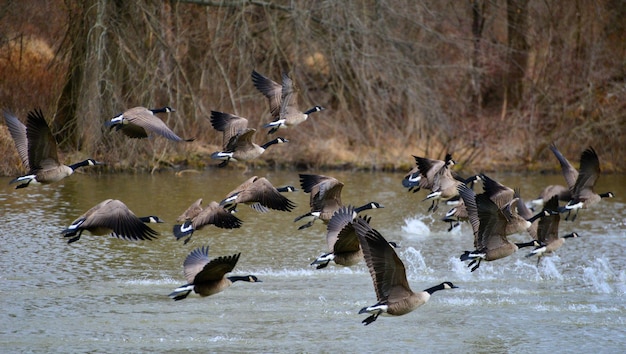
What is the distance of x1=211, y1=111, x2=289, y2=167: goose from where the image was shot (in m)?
9.85

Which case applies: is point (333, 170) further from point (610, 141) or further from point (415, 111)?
point (610, 141)

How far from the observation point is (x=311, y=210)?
31.6 ft

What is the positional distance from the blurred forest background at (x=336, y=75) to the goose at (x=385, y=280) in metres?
9.64

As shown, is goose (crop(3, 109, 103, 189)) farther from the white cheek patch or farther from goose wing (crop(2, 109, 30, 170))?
the white cheek patch

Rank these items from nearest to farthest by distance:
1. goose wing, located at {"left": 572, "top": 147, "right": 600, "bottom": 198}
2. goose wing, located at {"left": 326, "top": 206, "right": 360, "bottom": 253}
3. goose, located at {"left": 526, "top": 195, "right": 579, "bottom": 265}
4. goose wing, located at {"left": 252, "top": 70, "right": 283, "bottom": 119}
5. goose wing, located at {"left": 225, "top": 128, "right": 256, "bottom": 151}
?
goose wing, located at {"left": 326, "top": 206, "right": 360, "bottom": 253}, goose wing, located at {"left": 225, "top": 128, "right": 256, "bottom": 151}, goose, located at {"left": 526, "top": 195, "right": 579, "bottom": 265}, goose wing, located at {"left": 252, "top": 70, "right": 283, "bottom": 119}, goose wing, located at {"left": 572, "top": 147, "right": 600, "bottom": 198}

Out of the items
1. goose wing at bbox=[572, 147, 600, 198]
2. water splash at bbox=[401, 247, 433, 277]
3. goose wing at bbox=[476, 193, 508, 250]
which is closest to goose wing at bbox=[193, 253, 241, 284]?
goose wing at bbox=[476, 193, 508, 250]

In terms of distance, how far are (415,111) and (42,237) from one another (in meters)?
9.37

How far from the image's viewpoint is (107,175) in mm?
17109

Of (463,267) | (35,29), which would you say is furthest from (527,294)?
(35,29)

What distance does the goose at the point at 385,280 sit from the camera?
6.93 m

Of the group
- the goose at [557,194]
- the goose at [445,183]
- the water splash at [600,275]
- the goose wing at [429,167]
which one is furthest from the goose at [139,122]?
the goose at [557,194]

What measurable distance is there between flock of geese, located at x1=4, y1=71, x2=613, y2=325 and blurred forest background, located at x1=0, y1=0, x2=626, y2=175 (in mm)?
6419

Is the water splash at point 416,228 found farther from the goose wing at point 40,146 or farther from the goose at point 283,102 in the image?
the goose wing at point 40,146

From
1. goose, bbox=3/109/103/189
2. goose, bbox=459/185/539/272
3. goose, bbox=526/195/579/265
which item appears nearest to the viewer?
goose, bbox=459/185/539/272
